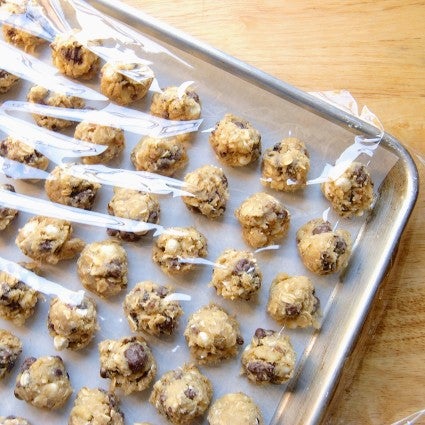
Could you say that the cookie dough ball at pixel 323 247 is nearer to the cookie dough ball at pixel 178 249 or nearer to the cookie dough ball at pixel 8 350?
the cookie dough ball at pixel 178 249

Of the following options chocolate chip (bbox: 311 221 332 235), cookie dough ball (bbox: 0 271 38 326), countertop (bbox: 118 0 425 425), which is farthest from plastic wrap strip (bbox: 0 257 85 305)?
countertop (bbox: 118 0 425 425)

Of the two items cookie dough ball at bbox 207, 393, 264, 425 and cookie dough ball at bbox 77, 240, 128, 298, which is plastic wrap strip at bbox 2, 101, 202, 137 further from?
cookie dough ball at bbox 207, 393, 264, 425

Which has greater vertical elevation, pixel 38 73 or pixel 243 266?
pixel 38 73

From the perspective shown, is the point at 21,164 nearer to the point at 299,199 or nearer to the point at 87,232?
the point at 87,232

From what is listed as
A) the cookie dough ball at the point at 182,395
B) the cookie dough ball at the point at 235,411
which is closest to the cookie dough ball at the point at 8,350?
the cookie dough ball at the point at 182,395

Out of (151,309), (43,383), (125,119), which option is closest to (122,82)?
(125,119)

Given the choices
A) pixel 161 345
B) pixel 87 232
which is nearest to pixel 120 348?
pixel 161 345

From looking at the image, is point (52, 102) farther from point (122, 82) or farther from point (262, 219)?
point (262, 219)
